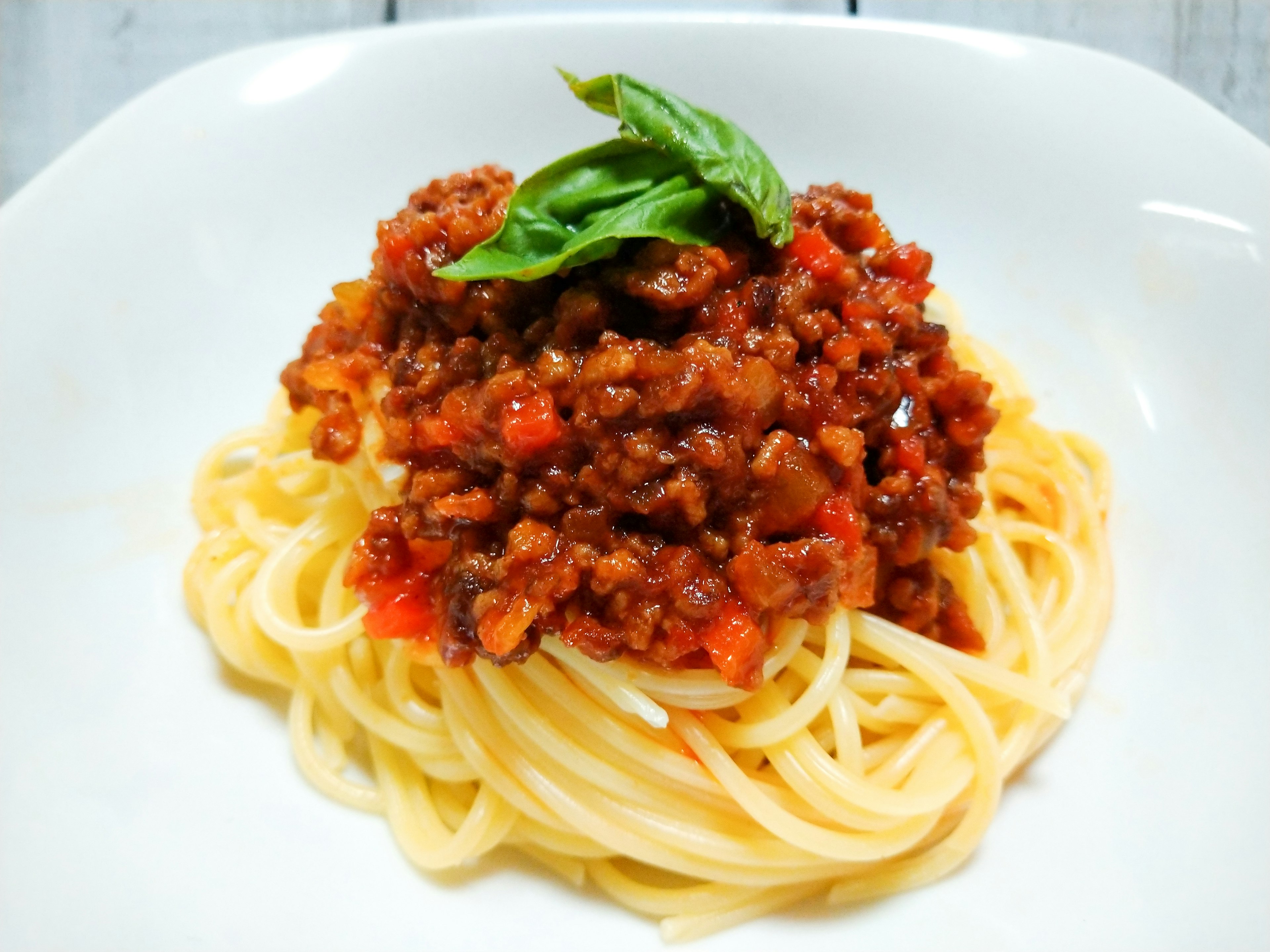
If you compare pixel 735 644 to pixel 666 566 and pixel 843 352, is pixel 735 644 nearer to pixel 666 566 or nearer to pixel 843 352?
pixel 666 566

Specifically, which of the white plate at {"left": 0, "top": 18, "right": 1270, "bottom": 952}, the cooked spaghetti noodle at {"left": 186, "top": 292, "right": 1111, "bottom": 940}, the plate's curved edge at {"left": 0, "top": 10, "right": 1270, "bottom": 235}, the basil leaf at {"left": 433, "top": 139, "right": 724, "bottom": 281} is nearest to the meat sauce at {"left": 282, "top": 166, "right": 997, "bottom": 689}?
the basil leaf at {"left": 433, "top": 139, "right": 724, "bottom": 281}

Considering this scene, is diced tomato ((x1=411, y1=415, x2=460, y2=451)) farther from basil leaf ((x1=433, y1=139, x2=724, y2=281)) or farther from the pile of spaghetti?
basil leaf ((x1=433, y1=139, x2=724, y2=281))

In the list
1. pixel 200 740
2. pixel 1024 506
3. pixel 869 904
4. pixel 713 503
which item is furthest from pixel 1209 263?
pixel 200 740

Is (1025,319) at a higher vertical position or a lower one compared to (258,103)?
lower

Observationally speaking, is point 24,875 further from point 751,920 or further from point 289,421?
point 751,920

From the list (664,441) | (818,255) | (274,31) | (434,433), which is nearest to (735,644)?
(664,441)
